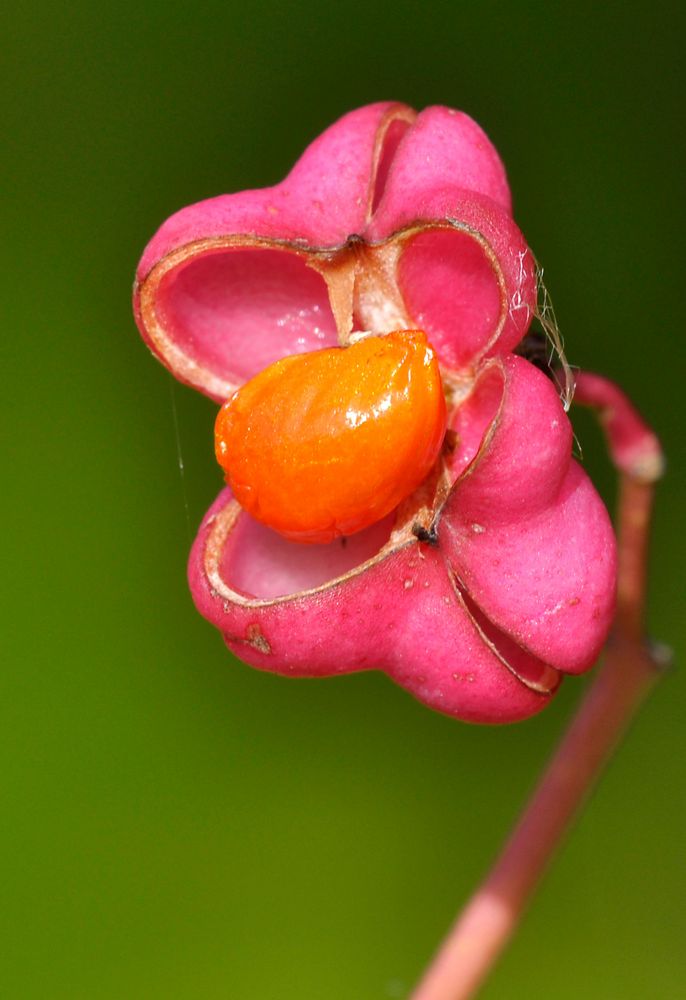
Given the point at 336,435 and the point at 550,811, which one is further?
the point at 550,811

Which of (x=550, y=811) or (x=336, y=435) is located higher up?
(x=336, y=435)

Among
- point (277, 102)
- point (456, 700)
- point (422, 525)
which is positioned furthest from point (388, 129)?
point (277, 102)

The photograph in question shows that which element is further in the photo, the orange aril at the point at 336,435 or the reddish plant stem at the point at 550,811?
the reddish plant stem at the point at 550,811

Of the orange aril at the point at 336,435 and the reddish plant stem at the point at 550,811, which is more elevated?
the orange aril at the point at 336,435
